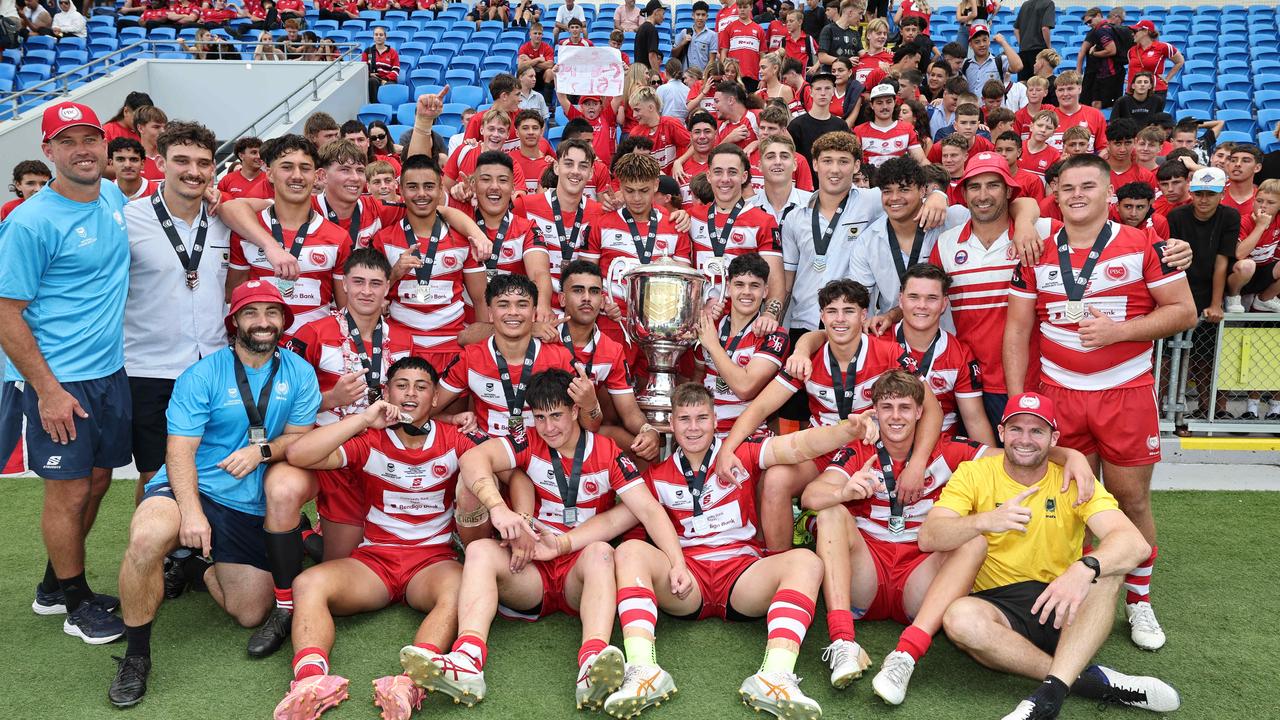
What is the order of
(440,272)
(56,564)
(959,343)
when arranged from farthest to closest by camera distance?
(440,272) → (959,343) → (56,564)

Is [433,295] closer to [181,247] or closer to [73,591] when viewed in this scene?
[181,247]

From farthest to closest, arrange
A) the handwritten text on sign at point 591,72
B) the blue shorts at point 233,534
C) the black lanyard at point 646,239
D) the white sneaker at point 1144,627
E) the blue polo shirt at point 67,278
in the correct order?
the handwritten text on sign at point 591,72
the black lanyard at point 646,239
the blue shorts at point 233,534
the white sneaker at point 1144,627
the blue polo shirt at point 67,278

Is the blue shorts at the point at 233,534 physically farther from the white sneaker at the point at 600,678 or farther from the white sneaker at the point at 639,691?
the white sneaker at the point at 639,691

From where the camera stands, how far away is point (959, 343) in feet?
15.5

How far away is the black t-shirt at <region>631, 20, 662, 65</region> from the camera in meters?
12.0

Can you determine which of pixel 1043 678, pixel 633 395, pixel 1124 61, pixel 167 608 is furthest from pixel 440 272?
pixel 1124 61

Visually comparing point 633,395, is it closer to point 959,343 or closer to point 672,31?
point 959,343

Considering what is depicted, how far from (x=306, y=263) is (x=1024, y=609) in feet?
12.0

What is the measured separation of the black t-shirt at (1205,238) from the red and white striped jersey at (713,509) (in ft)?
12.0

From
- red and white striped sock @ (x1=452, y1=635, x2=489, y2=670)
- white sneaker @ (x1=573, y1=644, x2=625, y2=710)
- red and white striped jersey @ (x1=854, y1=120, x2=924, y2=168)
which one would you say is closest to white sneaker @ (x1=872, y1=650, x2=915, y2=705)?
white sneaker @ (x1=573, y1=644, x2=625, y2=710)

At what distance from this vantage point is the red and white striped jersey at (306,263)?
4.86 meters

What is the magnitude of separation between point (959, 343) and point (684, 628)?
6.24 ft

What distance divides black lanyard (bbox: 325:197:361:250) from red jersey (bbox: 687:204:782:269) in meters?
1.80

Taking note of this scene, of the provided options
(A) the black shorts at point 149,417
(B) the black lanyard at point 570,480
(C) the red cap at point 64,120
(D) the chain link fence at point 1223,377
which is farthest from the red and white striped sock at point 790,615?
(D) the chain link fence at point 1223,377
